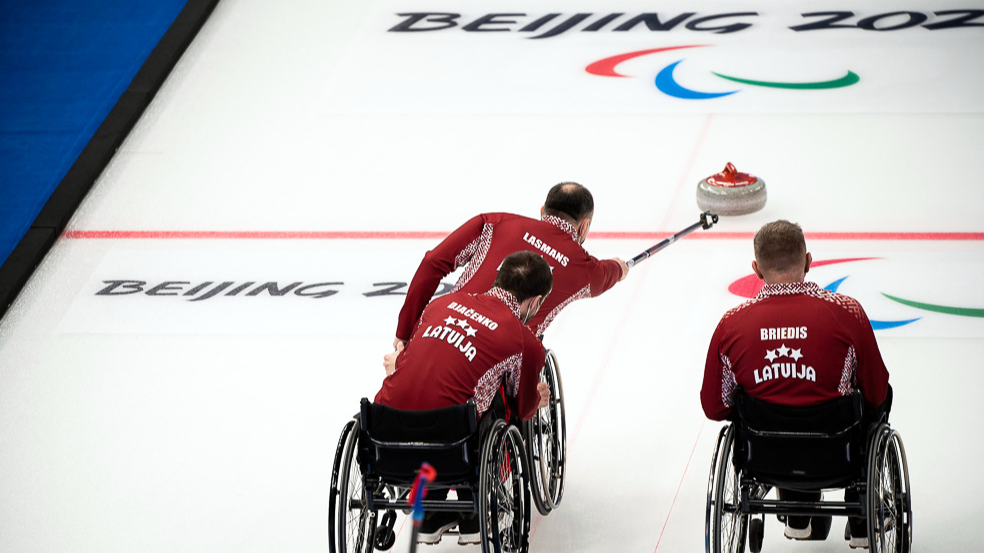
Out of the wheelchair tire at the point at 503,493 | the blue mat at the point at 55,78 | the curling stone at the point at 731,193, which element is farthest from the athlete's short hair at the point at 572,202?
the blue mat at the point at 55,78

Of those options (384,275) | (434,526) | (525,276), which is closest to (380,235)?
(384,275)

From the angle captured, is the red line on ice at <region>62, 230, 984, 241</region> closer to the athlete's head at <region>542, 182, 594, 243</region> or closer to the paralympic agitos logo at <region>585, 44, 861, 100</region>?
the paralympic agitos logo at <region>585, 44, 861, 100</region>

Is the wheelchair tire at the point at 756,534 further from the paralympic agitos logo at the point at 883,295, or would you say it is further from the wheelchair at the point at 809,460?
the paralympic agitos logo at the point at 883,295

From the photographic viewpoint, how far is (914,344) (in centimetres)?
549

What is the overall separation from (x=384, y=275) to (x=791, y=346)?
3.13 meters

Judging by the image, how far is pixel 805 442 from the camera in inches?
140

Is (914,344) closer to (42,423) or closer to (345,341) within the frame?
(345,341)

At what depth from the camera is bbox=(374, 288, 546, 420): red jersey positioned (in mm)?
3664

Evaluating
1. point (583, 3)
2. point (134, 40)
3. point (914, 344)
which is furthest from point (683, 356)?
point (134, 40)

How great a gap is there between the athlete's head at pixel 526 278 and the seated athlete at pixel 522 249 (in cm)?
33

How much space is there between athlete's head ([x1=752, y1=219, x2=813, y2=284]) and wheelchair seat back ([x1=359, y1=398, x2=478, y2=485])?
0.98 m

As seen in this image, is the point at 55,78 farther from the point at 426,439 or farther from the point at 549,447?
the point at 426,439

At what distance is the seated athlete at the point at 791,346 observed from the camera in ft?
11.7

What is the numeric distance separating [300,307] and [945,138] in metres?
3.95
